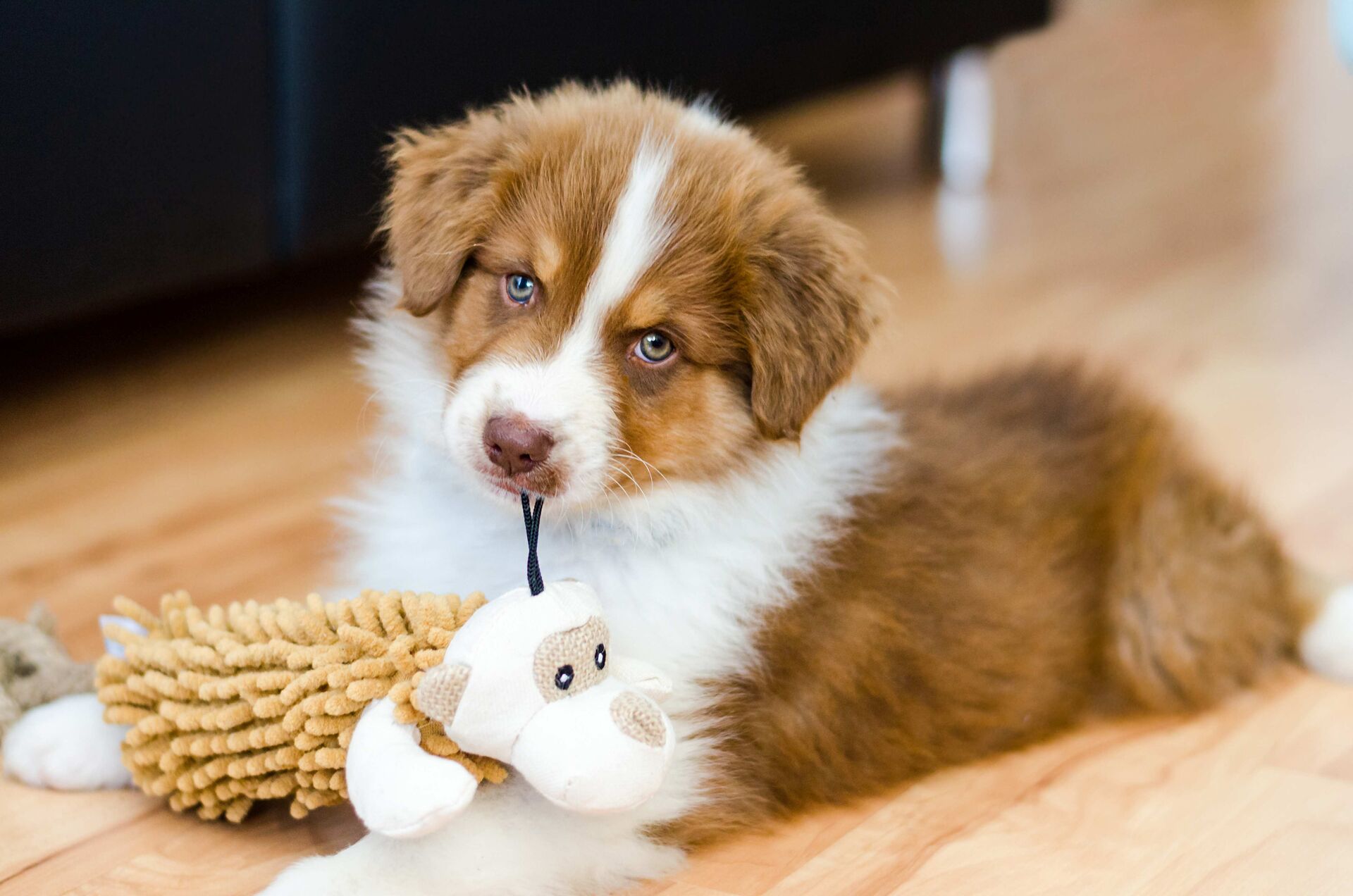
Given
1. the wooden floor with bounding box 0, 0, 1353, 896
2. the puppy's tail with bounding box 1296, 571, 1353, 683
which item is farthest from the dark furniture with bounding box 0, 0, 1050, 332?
the puppy's tail with bounding box 1296, 571, 1353, 683

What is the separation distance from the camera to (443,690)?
1.72 meters

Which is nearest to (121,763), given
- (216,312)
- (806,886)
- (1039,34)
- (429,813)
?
(429,813)

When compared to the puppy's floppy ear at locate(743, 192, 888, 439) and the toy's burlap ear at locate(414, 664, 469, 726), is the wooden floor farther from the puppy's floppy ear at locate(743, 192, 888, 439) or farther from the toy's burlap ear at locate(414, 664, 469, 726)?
the toy's burlap ear at locate(414, 664, 469, 726)

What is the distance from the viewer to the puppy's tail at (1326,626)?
8.70 ft

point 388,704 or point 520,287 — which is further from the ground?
point 520,287

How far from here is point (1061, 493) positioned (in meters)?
2.52

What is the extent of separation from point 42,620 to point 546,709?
1067mm

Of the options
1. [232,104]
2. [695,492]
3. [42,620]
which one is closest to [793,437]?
[695,492]

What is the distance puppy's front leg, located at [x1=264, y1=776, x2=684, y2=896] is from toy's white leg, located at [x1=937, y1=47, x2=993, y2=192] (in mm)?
4530

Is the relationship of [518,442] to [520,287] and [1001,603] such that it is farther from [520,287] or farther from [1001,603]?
[1001,603]

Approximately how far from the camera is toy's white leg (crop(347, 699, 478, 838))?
5.48 feet

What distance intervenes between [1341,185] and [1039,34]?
1.44 m

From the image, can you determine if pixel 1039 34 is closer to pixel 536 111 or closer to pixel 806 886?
pixel 536 111

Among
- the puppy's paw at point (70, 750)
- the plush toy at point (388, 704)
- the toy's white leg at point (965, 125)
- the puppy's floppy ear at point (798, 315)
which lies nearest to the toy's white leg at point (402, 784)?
the plush toy at point (388, 704)
